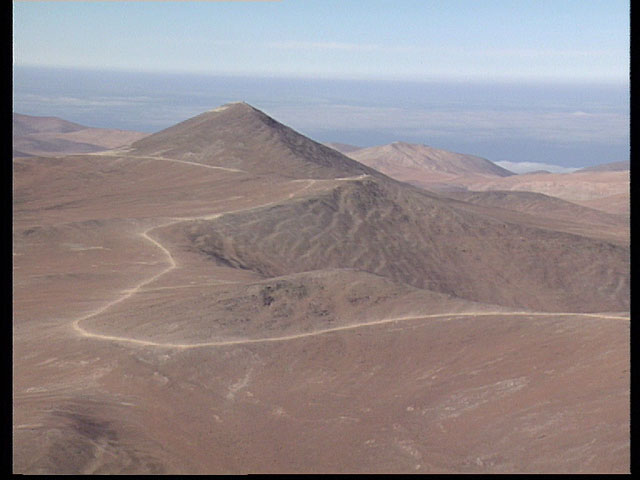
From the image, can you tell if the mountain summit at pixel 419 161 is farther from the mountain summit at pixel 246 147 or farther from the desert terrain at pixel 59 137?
the mountain summit at pixel 246 147

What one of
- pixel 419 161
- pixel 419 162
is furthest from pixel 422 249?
pixel 419 161

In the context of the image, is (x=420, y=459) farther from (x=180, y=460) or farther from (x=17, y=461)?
(x=17, y=461)

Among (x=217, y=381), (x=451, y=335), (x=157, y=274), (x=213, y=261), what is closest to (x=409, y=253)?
(x=213, y=261)

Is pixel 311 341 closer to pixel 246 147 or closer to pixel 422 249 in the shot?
pixel 422 249

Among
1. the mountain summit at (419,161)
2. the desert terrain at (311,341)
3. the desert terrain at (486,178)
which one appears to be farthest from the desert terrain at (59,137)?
the desert terrain at (311,341)

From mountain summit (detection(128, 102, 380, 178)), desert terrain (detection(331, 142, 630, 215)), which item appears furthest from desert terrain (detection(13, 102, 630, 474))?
desert terrain (detection(331, 142, 630, 215))

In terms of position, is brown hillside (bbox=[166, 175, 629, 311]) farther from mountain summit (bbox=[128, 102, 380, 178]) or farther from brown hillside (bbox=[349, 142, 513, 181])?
brown hillside (bbox=[349, 142, 513, 181])
